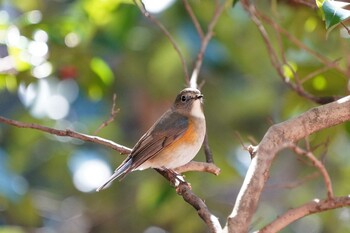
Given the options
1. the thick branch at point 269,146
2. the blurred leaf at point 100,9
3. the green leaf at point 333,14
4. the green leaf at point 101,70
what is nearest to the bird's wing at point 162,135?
the green leaf at point 101,70

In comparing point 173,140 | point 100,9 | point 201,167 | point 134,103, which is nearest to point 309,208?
point 201,167

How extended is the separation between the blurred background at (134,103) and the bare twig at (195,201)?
1.01 meters

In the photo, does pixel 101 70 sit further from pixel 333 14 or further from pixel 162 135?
pixel 333 14

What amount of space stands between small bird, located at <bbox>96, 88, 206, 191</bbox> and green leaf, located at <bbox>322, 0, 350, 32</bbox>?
1.59 m

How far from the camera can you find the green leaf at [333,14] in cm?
319

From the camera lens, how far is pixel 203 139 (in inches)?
187

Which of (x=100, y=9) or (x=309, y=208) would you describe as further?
(x=100, y=9)

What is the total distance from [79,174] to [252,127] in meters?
1.61

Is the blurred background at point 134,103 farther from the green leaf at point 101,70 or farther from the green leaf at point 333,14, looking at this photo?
the green leaf at point 333,14

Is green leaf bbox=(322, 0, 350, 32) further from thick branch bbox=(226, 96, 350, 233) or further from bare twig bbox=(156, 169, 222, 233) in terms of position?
bare twig bbox=(156, 169, 222, 233)

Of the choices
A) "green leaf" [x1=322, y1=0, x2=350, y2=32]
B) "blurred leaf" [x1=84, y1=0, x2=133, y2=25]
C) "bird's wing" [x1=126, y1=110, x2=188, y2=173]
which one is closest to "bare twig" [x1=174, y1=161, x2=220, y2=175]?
"bird's wing" [x1=126, y1=110, x2=188, y2=173]

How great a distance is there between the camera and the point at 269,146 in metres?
3.14

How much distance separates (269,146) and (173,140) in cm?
177

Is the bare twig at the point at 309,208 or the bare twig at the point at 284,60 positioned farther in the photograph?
the bare twig at the point at 284,60
